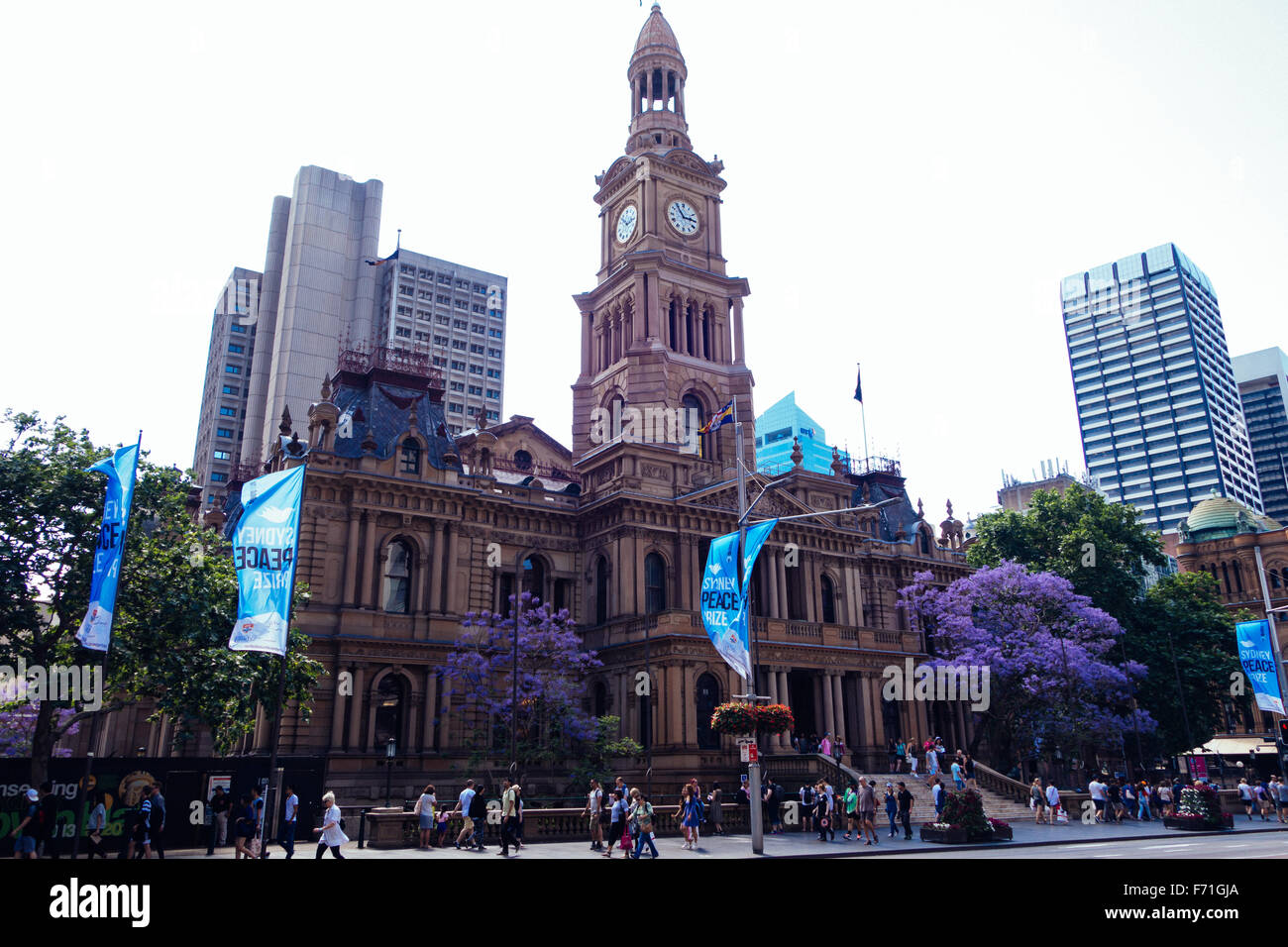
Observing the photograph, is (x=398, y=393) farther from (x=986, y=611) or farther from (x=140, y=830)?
(x=986, y=611)

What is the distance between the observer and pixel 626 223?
64625 millimetres

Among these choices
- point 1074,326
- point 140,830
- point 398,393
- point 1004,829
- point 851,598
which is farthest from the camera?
point 1074,326

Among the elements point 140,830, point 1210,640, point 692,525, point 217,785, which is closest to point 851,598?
point 692,525

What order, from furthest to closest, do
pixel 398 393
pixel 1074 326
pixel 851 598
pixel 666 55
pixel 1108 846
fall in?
pixel 1074 326 → pixel 666 55 → pixel 851 598 → pixel 398 393 → pixel 1108 846

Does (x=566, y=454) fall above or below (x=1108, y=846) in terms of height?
above

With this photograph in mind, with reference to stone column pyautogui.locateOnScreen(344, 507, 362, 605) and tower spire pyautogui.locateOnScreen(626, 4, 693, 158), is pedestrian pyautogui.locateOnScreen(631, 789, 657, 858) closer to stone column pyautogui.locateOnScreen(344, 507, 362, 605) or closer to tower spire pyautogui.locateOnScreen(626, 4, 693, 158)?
stone column pyautogui.locateOnScreen(344, 507, 362, 605)

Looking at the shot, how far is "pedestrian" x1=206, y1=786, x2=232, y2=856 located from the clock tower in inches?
1220

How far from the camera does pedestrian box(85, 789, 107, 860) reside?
24.1 meters

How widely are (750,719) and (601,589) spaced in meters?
21.0

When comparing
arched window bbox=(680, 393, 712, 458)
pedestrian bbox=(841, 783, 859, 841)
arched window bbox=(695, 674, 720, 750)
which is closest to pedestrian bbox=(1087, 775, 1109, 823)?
pedestrian bbox=(841, 783, 859, 841)

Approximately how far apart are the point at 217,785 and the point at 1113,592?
49574 mm

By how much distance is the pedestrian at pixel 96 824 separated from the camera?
24.1m
